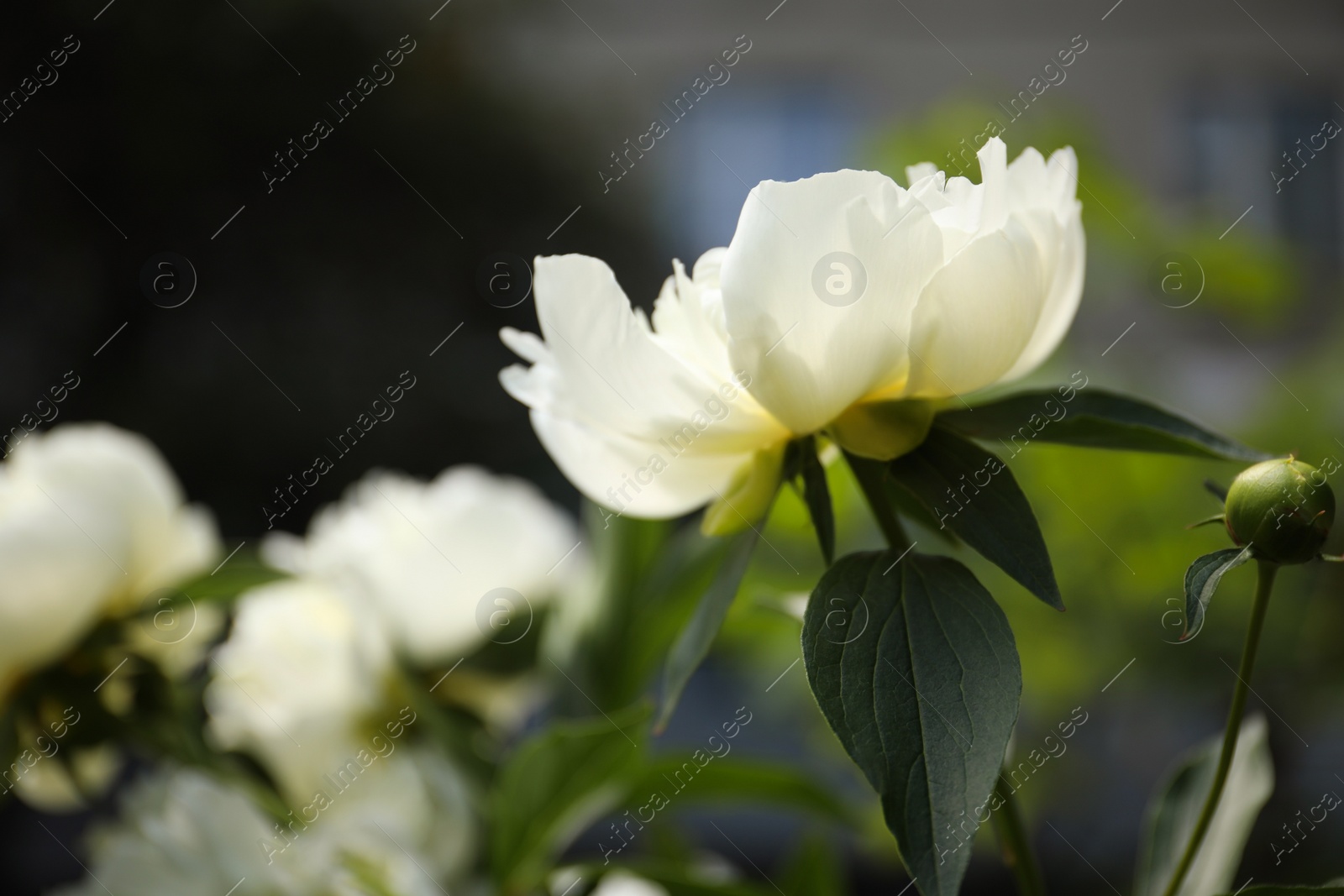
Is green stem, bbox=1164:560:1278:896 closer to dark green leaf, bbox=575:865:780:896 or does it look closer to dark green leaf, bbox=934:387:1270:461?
dark green leaf, bbox=934:387:1270:461

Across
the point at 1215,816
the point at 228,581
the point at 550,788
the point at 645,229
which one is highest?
the point at 645,229

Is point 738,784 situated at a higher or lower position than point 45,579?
lower

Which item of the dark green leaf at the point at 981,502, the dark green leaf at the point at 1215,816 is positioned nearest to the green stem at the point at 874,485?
the dark green leaf at the point at 981,502

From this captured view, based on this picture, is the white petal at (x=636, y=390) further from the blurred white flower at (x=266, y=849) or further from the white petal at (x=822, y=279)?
the blurred white flower at (x=266, y=849)

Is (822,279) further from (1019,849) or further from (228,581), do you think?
(228,581)

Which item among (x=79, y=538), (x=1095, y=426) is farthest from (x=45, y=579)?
(x=1095, y=426)

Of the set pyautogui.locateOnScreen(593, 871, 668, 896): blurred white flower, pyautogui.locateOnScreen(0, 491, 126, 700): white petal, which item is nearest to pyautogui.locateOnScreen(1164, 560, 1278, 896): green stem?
pyautogui.locateOnScreen(593, 871, 668, 896): blurred white flower
